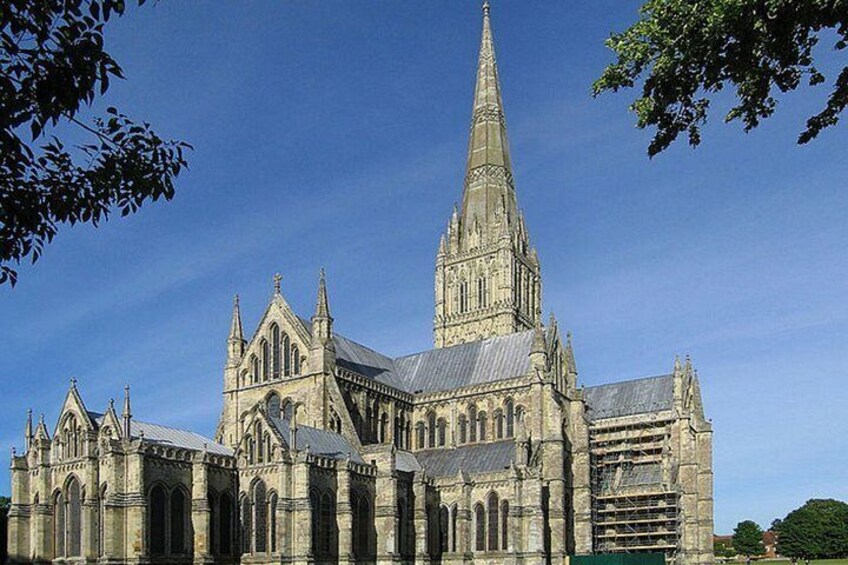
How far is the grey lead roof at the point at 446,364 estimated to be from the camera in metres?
65.7

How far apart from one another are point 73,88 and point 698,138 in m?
9.35

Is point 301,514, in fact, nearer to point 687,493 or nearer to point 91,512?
point 91,512

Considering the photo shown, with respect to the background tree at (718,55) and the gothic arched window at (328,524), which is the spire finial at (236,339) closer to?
the gothic arched window at (328,524)

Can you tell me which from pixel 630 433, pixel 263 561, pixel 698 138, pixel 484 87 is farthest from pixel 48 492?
pixel 484 87

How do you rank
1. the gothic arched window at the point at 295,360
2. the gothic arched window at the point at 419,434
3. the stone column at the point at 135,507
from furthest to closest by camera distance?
the gothic arched window at the point at 419,434 < the gothic arched window at the point at 295,360 < the stone column at the point at 135,507

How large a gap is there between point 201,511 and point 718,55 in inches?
1560

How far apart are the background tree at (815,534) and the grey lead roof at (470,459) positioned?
87737 millimetres

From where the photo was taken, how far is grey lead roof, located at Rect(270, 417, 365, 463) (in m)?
51.5

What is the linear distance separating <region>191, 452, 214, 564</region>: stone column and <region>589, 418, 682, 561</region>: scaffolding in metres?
29.8

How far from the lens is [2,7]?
→ 9508 mm

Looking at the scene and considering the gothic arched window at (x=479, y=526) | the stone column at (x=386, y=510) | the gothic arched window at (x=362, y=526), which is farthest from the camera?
the gothic arched window at (x=479, y=526)

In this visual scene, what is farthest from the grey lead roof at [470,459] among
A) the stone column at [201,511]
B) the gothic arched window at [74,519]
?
the gothic arched window at [74,519]

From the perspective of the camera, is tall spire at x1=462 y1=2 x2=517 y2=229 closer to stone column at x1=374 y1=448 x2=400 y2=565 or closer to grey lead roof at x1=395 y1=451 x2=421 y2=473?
grey lead roof at x1=395 y1=451 x2=421 y2=473

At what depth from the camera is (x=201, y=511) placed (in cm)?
4681
